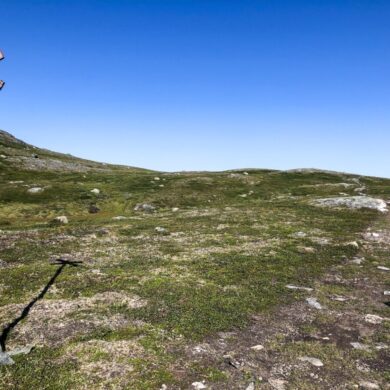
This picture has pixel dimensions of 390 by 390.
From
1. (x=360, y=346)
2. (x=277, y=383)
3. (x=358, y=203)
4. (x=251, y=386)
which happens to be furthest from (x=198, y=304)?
(x=358, y=203)

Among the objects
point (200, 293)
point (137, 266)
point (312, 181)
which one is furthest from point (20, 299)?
point (312, 181)

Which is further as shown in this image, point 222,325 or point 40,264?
point 40,264

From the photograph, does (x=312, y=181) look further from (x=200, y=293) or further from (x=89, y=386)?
(x=89, y=386)

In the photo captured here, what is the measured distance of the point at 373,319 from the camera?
20.8 meters

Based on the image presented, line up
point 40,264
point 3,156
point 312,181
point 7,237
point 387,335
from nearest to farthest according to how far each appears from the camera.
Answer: point 387,335
point 40,264
point 7,237
point 312,181
point 3,156

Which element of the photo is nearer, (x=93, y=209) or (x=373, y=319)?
(x=373, y=319)

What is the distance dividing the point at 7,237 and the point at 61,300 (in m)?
20.3

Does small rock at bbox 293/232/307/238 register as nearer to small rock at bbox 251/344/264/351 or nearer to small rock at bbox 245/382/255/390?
small rock at bbox 251/344/264/351

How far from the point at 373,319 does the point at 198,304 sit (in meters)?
10.5

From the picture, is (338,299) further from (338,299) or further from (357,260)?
(357,260)

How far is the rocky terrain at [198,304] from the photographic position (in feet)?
50.1

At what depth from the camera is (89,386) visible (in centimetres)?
1412

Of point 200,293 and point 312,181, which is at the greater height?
point 312,181

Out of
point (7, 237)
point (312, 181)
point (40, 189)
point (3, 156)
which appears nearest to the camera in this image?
point (7, 237)
